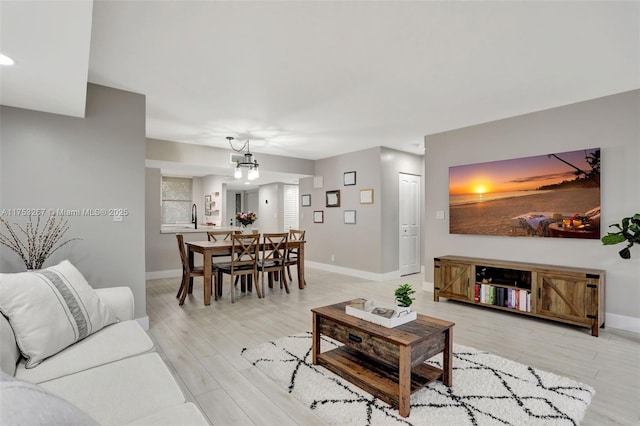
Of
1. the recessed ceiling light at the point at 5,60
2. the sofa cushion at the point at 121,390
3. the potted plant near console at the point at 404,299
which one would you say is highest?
the recessed ceiling light at the point at 5,60

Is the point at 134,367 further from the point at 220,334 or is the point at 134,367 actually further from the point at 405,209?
the point at 405,209

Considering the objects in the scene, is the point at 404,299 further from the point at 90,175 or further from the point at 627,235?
the point at 90,175

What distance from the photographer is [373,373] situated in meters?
2.22

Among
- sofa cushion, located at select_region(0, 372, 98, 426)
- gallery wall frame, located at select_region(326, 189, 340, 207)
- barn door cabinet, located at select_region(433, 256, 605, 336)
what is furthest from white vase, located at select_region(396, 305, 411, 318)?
gallery wall frame, located at select_region(326, 189, 340, 207)

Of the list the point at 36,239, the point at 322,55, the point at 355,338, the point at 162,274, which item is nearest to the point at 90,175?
the point at 36,239

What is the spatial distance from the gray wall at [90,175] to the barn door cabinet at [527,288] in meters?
3.76

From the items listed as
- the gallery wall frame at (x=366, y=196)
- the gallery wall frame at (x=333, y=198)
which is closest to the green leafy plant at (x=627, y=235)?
the gallery wall frame at (x=366, y=196)

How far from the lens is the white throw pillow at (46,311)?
5.30 ft

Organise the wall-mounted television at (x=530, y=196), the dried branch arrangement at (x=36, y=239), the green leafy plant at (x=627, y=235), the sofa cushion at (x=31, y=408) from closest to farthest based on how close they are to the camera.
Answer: the sofa cushion at (x=31, y=408), the dried branch arrangement at (x=36, y=239), the green leafy plant at (x=627, y=235), the wall-mounted television at (x=530, y=196)

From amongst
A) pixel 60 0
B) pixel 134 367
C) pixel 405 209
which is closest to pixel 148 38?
pixel 60 0

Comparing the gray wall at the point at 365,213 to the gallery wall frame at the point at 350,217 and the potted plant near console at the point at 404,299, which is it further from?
the potted plant near console at the point at 404,299

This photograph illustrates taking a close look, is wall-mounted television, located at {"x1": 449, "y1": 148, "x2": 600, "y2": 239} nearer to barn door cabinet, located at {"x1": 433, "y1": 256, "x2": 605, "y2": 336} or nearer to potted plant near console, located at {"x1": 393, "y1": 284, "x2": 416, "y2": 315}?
barn door cabinet, located at {"x1": 433, "y1": 256, "x2": 605, "y2": 336}

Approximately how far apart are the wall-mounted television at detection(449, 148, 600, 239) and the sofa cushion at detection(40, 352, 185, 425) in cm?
414

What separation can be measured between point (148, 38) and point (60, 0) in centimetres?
90
